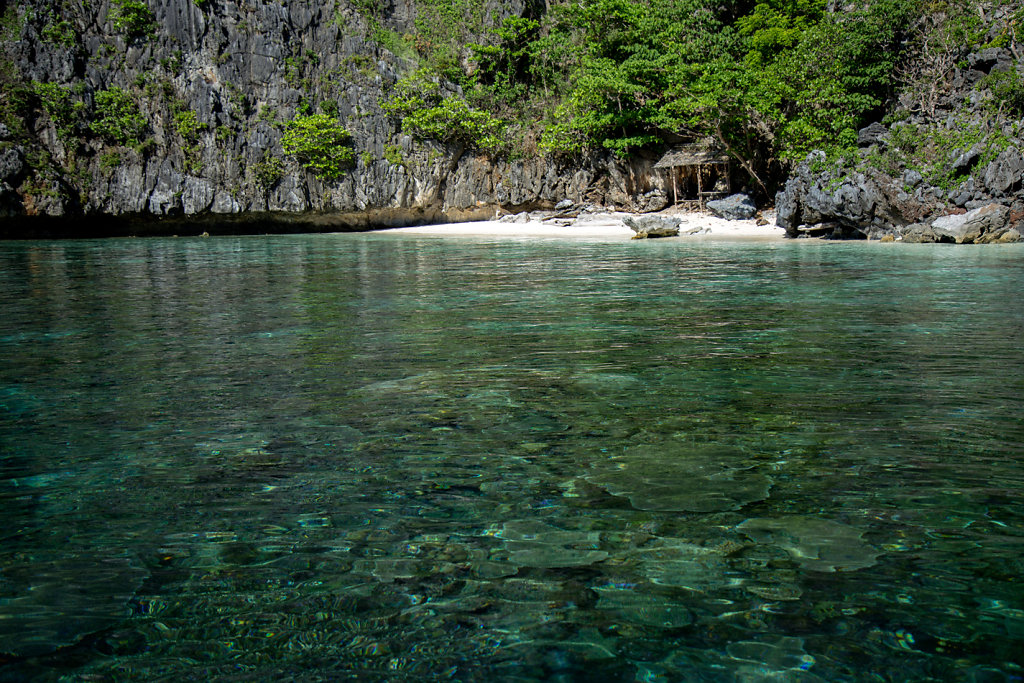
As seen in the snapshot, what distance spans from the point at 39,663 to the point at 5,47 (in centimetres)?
3615

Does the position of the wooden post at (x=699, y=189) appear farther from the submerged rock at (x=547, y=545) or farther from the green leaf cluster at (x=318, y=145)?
the submerged rock at (x=547, y=545)

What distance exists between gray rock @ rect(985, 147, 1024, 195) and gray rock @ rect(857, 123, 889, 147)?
12.0 feet

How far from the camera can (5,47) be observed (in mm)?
27969

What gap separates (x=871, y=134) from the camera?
20.0m

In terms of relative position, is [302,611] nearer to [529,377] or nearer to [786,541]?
[786,541]

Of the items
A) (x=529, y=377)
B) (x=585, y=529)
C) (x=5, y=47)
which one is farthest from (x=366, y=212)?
(x=585, y=529)

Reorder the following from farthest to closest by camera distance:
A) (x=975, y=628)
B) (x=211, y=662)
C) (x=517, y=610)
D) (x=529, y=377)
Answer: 1. (x=529, y=377)
2. (x=517, y=610)
3. (x=975, y=628)
4. (x=211, y=662)

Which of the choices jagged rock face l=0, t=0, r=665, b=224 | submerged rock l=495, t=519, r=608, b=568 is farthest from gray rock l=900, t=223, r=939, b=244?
submerged rock l=495, t=519, r=608, b=568

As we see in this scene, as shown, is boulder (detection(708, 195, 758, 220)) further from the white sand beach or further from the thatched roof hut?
the thatched roof hut

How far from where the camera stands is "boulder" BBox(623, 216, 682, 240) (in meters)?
21.9

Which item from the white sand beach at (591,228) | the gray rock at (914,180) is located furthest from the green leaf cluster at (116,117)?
the gray rock at (914,180)

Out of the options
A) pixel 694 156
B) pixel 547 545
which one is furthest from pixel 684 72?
pixel 547 545

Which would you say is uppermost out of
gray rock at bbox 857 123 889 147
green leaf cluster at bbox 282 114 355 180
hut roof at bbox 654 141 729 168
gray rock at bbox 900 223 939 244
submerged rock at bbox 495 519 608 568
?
green leaf cluster at bbox 282 114 355 180

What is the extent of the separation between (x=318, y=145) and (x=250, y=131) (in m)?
3.47
